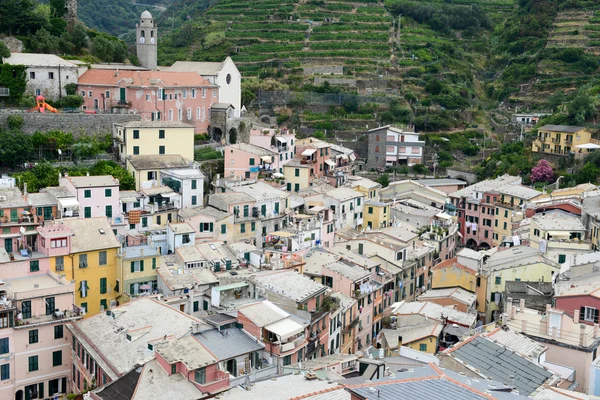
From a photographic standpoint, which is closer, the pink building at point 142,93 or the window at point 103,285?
the window at point 103,285

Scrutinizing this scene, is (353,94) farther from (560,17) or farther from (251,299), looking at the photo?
(251,299)

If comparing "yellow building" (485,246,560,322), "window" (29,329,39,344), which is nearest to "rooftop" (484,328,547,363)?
"yellow building" (485,246,560,322)

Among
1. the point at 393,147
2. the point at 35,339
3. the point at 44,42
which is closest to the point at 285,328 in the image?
the point at 35,339

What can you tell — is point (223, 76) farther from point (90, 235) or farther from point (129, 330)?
point (129, 330)

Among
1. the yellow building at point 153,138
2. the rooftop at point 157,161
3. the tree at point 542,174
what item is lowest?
the tree at point 542,174

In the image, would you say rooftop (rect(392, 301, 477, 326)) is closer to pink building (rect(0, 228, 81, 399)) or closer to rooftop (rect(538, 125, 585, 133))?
pink building (rect(0, 228, 81, 399))

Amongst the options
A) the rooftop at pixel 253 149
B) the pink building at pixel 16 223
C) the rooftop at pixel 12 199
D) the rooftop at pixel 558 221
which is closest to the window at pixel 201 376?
the pink building at pixel 16 223

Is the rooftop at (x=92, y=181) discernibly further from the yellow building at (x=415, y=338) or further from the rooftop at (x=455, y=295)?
the rooftop at (x=455, y=295)
